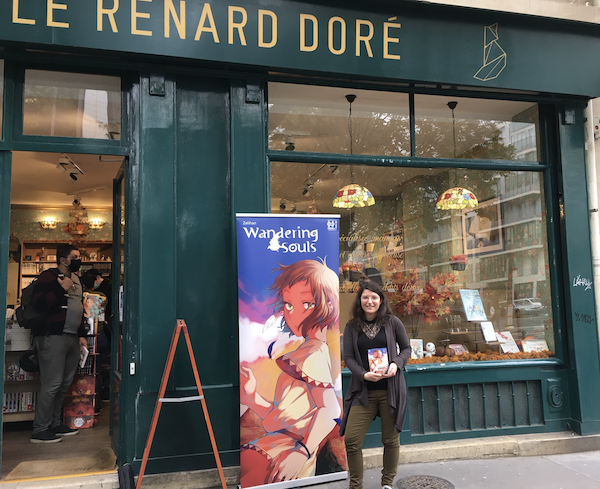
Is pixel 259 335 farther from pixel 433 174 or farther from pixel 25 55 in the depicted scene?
pixel 25 55

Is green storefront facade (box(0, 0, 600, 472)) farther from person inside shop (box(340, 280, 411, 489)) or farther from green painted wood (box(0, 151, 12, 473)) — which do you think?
person inside shop (box(340, 280, 411, 489))

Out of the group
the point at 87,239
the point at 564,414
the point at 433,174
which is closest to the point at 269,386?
the point at 433,174

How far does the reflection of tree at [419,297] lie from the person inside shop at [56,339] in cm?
390

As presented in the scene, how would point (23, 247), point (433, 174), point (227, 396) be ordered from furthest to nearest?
1. point (23, 247)
2. point (433, 174)
3. point (227, 396)

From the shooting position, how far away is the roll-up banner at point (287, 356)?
4152mm

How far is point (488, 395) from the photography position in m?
5.29

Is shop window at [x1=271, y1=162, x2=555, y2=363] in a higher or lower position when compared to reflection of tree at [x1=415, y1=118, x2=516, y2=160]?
lower

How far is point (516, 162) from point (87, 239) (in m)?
8.69

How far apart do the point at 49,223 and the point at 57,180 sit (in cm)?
251

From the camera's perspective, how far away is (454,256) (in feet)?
19.4

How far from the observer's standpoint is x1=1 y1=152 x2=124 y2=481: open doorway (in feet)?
16.4

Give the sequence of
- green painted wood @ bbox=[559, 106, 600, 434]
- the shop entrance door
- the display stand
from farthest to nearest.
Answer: the display stand < green painted wood @ bbox=[559, 106, 600, 434] < the shop entrance door

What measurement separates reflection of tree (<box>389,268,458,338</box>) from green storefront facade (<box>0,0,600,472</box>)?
716mm

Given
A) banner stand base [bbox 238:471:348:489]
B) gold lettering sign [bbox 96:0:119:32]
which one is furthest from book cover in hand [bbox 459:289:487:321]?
gold lettering sign [bbox 96:0:119:32]
